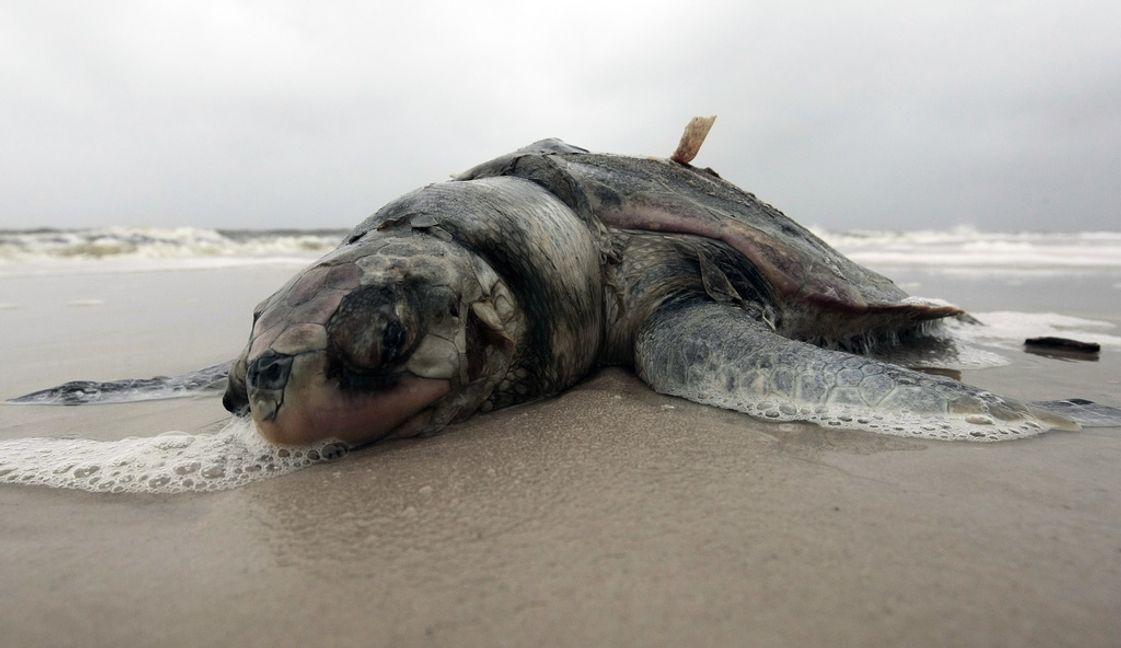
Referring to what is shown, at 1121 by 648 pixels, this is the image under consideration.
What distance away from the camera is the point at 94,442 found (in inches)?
71.9

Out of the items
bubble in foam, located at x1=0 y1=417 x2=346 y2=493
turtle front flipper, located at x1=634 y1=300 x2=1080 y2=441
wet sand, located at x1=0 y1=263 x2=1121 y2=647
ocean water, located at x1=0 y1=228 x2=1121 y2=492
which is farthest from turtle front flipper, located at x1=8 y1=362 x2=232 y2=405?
turtle front flipper, located at x1=634 y1=300 x2=1080 y2=441

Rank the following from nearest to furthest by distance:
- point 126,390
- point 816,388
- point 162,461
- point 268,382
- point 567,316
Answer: point 268,382 → point 162,461 → point 816,388 → point 567,316 → point 126,390

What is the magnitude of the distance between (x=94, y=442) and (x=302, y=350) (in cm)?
91

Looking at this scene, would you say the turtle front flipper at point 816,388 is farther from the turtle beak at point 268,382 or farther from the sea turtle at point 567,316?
the turtle beak at point 268,382

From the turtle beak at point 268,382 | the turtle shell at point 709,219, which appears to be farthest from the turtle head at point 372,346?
the turtle shell at point 709,219

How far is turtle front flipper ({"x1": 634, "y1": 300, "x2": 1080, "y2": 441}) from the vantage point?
1681 millimetres

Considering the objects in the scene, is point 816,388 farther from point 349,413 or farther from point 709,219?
point 349,413

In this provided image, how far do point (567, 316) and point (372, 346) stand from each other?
2.81 feet

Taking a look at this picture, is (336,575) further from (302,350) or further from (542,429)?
(542,429)

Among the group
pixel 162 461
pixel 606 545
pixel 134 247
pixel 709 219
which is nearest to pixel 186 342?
pixel 162 461

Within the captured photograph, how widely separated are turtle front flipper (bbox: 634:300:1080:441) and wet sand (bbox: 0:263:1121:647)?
9 cm

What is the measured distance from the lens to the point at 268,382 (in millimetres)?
1457

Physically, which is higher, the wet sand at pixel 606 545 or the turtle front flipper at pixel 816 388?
the turtle front flipper at pixel 816 388

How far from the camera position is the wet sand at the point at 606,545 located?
0.85 meters
